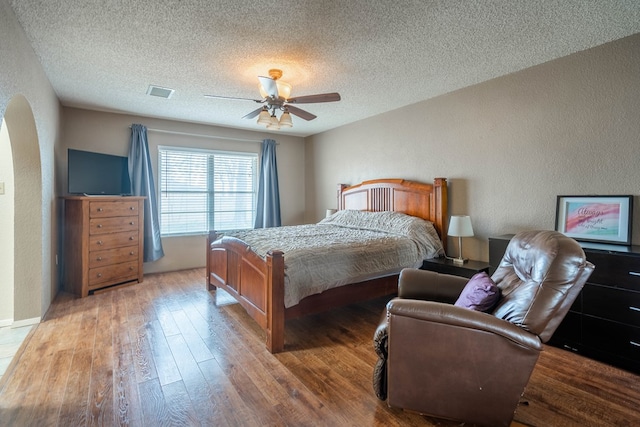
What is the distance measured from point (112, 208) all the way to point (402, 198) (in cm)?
381

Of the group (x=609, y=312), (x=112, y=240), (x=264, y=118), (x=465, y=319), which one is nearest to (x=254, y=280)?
(x=264, y=118)

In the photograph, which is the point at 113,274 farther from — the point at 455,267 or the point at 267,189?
the point at 455,267

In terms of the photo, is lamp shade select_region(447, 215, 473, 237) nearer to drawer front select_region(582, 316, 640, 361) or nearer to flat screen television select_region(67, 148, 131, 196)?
drawer front select_region(582, 316, 640, 361)

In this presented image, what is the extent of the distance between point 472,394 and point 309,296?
1479mm

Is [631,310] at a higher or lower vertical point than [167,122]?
lower

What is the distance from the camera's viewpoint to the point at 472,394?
1.57m

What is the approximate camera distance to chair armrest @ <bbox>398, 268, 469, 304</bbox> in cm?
218

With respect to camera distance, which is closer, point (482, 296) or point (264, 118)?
point (482, 296)

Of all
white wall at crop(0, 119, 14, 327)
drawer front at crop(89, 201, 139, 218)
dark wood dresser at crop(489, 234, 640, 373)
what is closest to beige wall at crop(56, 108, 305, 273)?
drawer front at crop(89, 201, 139, 218)

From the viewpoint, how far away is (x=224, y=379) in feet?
6.89

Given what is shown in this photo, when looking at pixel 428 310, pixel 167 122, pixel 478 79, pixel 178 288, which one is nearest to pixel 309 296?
pixel 428 310

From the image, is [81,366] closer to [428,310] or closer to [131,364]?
[131,364]

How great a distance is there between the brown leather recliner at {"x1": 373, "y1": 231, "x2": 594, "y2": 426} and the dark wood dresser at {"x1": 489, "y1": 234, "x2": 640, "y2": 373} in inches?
39.4

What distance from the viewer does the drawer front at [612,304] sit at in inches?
85.9
